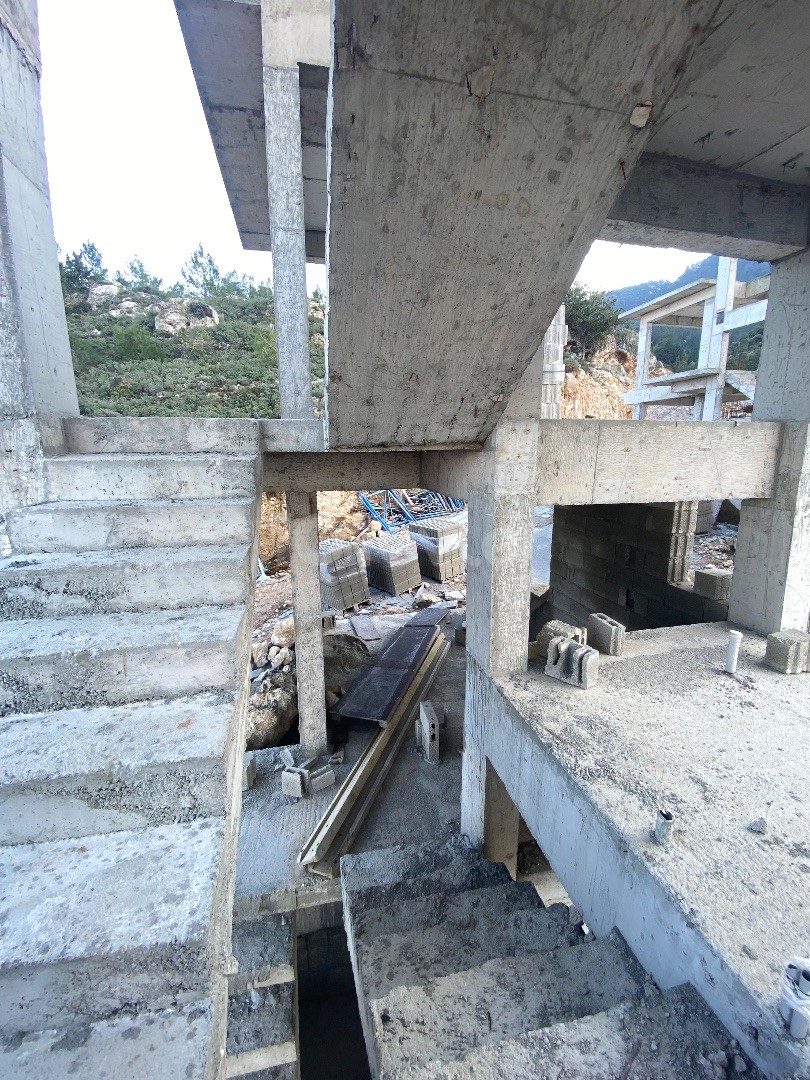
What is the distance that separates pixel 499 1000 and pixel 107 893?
6.09 feet

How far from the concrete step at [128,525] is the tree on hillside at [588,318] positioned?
27.0m

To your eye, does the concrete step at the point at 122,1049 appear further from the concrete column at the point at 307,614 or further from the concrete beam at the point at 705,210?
the concrete column at the point at 307,614

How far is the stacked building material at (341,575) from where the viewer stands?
1184 centimetres

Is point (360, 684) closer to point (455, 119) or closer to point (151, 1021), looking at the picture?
point (151, 1021)

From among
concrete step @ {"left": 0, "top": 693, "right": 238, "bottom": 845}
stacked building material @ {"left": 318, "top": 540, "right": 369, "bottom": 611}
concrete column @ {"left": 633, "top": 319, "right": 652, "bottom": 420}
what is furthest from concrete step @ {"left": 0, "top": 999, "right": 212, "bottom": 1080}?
concrete column @ {"left": 633, "top": 319, "right": 652, "bottom": 420}

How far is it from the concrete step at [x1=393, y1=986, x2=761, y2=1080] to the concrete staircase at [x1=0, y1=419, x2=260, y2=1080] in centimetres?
94

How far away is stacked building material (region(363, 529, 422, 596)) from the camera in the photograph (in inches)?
504

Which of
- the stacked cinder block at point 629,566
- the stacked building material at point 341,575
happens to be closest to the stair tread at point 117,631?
the stacked cinder block at point 629,566

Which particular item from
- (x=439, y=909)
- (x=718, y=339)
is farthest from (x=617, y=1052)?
(x=718, y=339)

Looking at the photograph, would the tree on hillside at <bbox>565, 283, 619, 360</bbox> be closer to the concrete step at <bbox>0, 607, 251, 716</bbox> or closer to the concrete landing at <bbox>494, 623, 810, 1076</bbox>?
the concrete landing at <bbox>494, 623, 810, 1076</bbox>

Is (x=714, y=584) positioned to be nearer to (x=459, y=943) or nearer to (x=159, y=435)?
(x=459, y=943)

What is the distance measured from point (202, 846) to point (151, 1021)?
386 millimetres

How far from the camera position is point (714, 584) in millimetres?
5496

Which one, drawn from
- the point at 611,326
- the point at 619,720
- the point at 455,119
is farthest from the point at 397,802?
the point at 611,326
